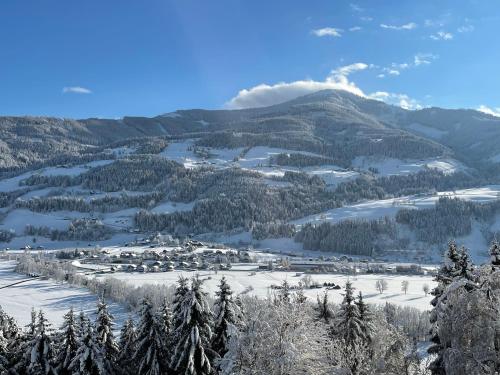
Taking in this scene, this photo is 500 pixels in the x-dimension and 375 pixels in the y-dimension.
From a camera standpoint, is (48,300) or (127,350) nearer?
(127,350)

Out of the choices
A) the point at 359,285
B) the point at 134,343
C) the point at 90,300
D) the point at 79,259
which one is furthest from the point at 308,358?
the point at 79,259

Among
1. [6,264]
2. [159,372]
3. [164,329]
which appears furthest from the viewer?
[6,264]

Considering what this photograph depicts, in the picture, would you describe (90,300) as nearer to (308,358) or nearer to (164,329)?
(164,329)

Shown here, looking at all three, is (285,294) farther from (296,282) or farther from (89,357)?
(296,282)

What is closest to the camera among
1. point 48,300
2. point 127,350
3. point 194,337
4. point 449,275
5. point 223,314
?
point 449,275

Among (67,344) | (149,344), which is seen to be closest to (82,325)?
(67,344)

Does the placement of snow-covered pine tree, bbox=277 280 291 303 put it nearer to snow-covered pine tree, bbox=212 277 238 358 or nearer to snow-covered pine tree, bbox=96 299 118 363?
snow-covered pine tree, bbox=212 277 238 358

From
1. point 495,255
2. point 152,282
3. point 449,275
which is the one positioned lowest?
point 152,282

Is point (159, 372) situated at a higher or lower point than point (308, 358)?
lower
